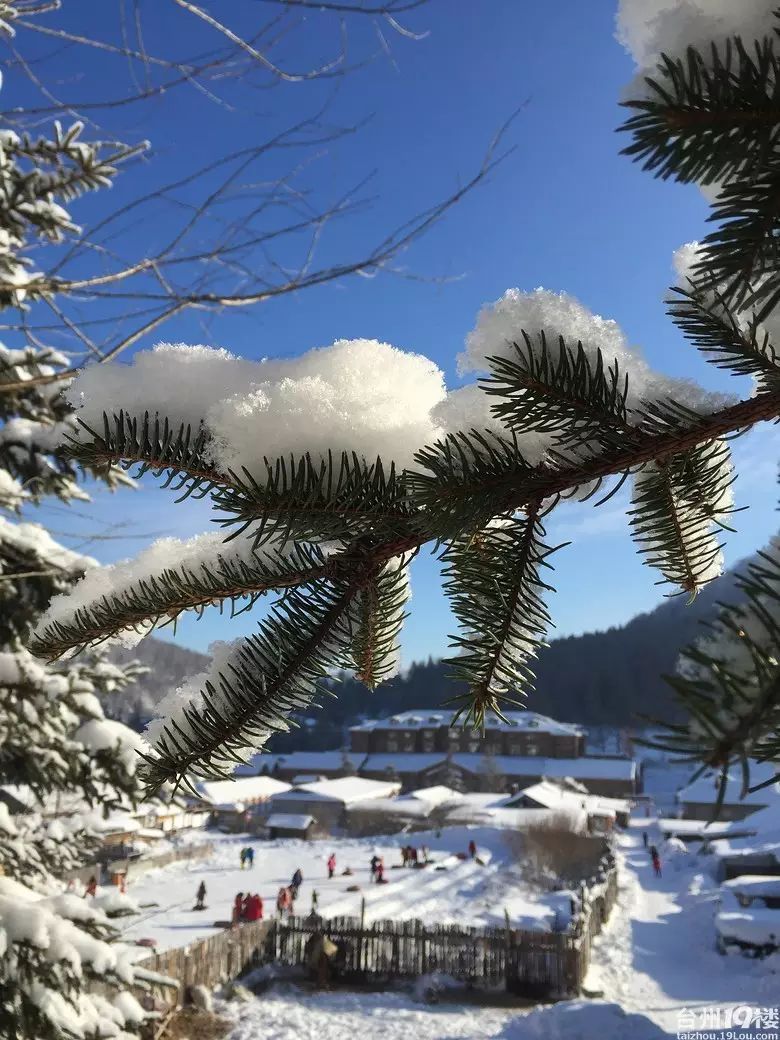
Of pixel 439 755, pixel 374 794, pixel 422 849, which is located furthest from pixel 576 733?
pixel 422 849

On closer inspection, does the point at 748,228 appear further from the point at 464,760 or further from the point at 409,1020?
the point at 464,760

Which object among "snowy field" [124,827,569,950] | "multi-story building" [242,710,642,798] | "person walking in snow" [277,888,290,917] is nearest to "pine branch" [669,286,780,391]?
"snowy field" [124,827,569,950]

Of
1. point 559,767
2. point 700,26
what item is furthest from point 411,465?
point 559,767

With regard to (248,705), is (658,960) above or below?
below

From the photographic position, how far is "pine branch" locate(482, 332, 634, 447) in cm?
88

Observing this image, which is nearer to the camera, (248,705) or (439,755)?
(248,705)

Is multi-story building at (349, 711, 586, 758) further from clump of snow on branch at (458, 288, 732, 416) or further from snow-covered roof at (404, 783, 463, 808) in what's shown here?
clump of snow on branch at (458, 288, 732, 416)

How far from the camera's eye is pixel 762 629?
556 mm

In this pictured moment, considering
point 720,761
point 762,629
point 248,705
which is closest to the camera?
A: point 720,761

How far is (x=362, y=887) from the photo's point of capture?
84.5 ft

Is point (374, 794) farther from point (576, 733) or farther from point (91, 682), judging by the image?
point (91, 682)

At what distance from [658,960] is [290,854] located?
2036 cm

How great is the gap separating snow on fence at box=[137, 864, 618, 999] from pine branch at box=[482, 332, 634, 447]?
1835cm

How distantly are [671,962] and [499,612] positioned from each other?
20.9 meters
